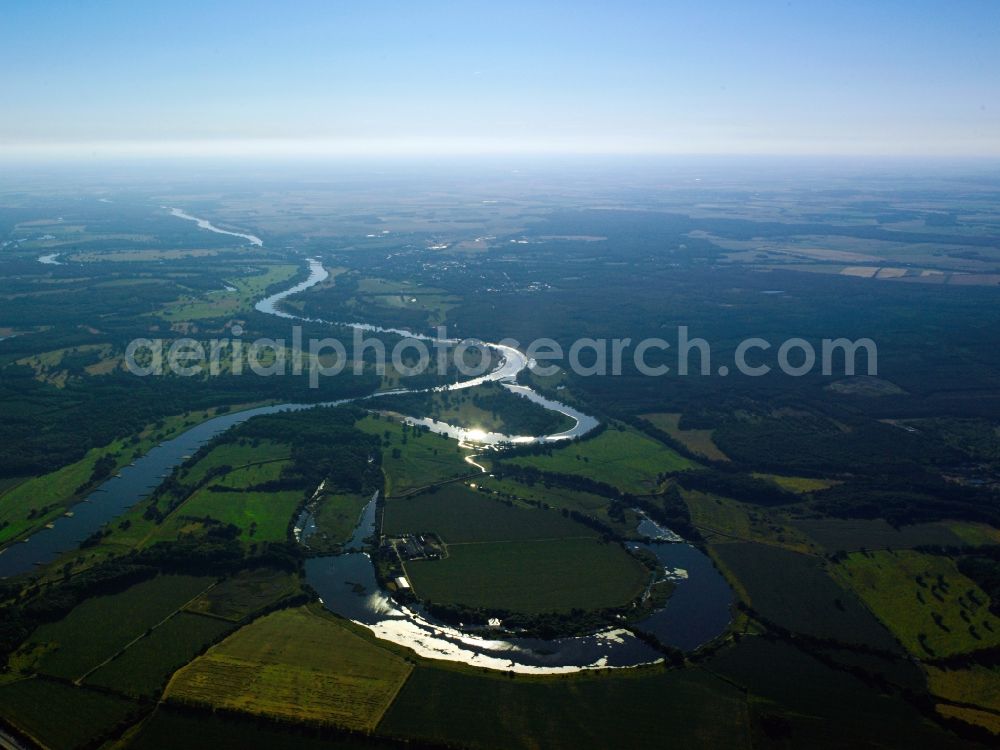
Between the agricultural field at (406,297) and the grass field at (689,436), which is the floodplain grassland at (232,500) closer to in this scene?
the grass field at (689,436)

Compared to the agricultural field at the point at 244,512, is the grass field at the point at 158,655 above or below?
above

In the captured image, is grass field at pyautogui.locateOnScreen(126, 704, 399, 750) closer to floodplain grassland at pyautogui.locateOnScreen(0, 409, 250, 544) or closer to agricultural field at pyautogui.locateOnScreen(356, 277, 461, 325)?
floodplain grassland at pyautogui.locateOnScreen(0, 409, 250, 544)

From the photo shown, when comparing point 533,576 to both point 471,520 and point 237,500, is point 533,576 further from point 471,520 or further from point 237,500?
point 237,500

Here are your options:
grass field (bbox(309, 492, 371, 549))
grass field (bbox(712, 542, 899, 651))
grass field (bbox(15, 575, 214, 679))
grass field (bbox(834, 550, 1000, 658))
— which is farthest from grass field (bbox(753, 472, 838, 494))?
grass field (bbox(15, 575, 214, 679))

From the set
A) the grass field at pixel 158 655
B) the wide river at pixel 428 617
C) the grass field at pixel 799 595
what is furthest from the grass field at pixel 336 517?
the grass field at pixel 799 595

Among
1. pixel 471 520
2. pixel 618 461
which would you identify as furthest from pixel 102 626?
pixel 618 461

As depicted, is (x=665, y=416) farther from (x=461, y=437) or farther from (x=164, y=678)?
(x=164, y=678)
